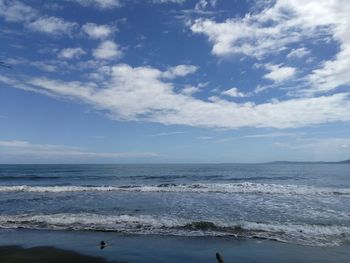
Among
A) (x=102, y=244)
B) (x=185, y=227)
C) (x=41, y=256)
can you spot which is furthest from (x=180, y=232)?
(x=41, y=256)

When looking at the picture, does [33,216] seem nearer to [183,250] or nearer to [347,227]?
[183,250]

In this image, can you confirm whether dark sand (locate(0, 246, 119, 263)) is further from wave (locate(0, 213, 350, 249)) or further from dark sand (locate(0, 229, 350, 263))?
wave (locate(0, 213, 350, 249))

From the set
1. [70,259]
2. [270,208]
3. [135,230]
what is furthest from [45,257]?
[270,208]

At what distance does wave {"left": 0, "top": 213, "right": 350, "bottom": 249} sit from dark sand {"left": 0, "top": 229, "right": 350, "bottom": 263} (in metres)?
0.73

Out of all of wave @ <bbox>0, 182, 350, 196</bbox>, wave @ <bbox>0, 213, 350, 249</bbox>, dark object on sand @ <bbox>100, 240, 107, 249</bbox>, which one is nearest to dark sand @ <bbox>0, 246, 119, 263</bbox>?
dark object on sand @ <bbox>100, 240, 107, 249</bbox>

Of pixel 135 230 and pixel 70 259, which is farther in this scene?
pixel 135 230

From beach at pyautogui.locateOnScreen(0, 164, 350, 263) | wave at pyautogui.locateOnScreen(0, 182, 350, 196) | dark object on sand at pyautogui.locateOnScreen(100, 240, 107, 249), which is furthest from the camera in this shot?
wave at pyautogui.locateOnScreen(0, 182, 350, 196)

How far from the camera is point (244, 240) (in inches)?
439

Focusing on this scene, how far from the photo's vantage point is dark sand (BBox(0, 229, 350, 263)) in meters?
9.21

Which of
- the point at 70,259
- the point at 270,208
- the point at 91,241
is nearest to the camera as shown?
the point at 70,259

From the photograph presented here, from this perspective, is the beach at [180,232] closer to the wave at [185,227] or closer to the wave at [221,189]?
the wave at [185,227]

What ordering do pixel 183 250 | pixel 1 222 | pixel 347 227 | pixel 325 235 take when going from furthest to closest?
pixel 1 222 < pixel 347 227 < pixel 325 235 < pixel 183 250

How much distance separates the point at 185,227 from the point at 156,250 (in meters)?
3.13

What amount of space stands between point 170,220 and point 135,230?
2.14 m
